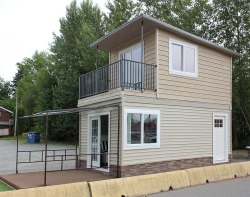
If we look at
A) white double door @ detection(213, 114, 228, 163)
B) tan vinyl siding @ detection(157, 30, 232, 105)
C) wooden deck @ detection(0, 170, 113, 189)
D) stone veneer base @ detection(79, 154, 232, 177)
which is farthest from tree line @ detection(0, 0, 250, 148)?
wooden deck @ detection(0, 170, 113, 189)

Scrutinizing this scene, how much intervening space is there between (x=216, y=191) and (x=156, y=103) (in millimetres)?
4071

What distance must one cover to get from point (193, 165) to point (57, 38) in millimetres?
23315

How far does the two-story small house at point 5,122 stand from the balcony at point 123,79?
40.3 meters

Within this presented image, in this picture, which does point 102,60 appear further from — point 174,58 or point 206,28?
point 174,58

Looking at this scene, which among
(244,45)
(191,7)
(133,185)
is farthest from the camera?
(191,7)

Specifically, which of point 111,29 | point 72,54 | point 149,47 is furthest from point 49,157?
point 72,54

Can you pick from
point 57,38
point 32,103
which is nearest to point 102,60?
point 57,38

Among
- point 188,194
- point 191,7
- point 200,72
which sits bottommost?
point 188,194

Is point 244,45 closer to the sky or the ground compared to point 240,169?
closer to the sky

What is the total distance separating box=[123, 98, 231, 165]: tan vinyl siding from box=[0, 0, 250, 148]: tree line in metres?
8.56

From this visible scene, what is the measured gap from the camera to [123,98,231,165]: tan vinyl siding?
11508 mm

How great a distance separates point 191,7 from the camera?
931 inches

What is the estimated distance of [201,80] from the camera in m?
13.9

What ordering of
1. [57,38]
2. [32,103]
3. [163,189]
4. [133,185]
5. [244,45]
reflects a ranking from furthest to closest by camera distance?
[32,103]
[57,38]
[244,45]
[163,189]
[133,185]
